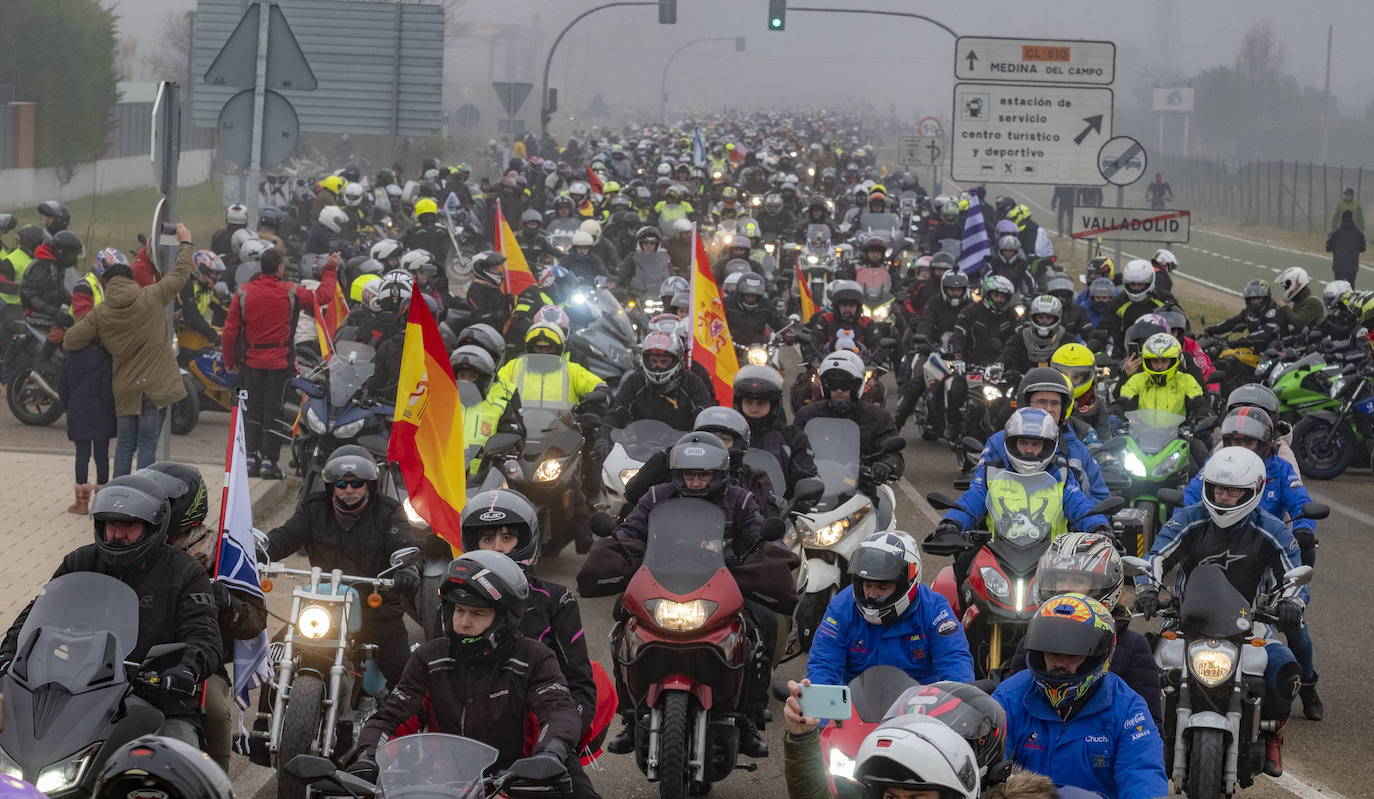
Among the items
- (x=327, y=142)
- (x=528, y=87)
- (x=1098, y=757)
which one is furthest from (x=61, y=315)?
(x=327, y=142)

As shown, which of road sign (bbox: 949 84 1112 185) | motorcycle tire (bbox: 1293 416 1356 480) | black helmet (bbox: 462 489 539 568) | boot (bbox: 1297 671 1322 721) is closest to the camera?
black helmet (bbox: 462 489 539 568)

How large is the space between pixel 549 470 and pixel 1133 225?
583 inches

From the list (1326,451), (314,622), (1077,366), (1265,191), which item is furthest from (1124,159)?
(1265,191)

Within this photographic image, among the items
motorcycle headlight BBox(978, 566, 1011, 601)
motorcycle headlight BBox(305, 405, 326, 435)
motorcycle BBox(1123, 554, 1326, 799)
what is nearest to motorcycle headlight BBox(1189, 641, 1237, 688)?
motorcycle BBox(1123, 554, 1326, 799)

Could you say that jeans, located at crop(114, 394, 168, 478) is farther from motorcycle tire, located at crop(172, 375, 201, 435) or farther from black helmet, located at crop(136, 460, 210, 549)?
black helmet, located at crop(136, 460, 210, 549)

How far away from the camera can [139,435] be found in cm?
1417

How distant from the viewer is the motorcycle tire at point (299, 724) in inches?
309

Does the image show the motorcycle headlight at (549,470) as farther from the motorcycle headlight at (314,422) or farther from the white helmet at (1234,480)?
the white helmet at (1234,480)

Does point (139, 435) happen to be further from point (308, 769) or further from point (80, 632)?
point (308, 769)

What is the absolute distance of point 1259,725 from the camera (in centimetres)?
852

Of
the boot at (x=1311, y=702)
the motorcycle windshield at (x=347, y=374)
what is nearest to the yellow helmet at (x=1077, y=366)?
the boot at (x=1311, y=702)

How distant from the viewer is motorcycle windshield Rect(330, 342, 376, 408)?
44.0 ft

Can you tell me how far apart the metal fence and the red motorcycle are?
157 feet

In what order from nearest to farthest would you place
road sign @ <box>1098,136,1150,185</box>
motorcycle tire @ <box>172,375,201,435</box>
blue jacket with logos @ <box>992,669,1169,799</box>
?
blue jacket with logos @ <box>992,669,1169,799</box> → motorcycle tire @ <box>172,375,201,435</box> → road sign @ <box>1098,136,1150,185</box>
